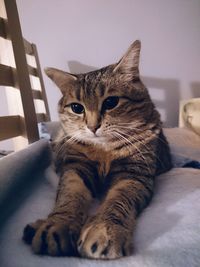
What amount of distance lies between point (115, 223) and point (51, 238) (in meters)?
0.13

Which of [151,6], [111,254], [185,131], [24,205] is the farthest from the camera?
[151,6]

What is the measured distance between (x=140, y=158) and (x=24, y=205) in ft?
1.10

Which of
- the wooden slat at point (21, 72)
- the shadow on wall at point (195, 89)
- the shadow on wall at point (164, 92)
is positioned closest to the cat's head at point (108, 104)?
the wooden slat at point (21, 72)

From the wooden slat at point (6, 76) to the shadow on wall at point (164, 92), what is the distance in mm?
1105

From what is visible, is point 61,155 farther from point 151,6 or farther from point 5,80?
point 151,6

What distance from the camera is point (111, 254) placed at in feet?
1.50

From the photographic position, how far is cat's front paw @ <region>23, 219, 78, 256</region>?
1.56 feet

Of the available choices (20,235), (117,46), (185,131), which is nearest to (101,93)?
(20,235)

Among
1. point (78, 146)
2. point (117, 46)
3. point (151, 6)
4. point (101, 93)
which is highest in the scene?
point (151, 6)

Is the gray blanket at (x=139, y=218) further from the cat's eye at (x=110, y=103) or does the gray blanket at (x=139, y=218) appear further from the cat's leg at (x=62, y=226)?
the cat's eye at (x=110, y=103)

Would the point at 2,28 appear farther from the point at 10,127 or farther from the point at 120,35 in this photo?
the point at 120,35

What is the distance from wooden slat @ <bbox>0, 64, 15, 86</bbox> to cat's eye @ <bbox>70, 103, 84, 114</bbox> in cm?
22

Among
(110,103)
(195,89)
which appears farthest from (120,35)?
(110,103)

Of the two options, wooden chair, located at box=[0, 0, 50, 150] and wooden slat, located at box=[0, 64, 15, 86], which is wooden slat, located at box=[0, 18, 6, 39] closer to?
wooden chair, located at box=[0, 0, 50, 150]
